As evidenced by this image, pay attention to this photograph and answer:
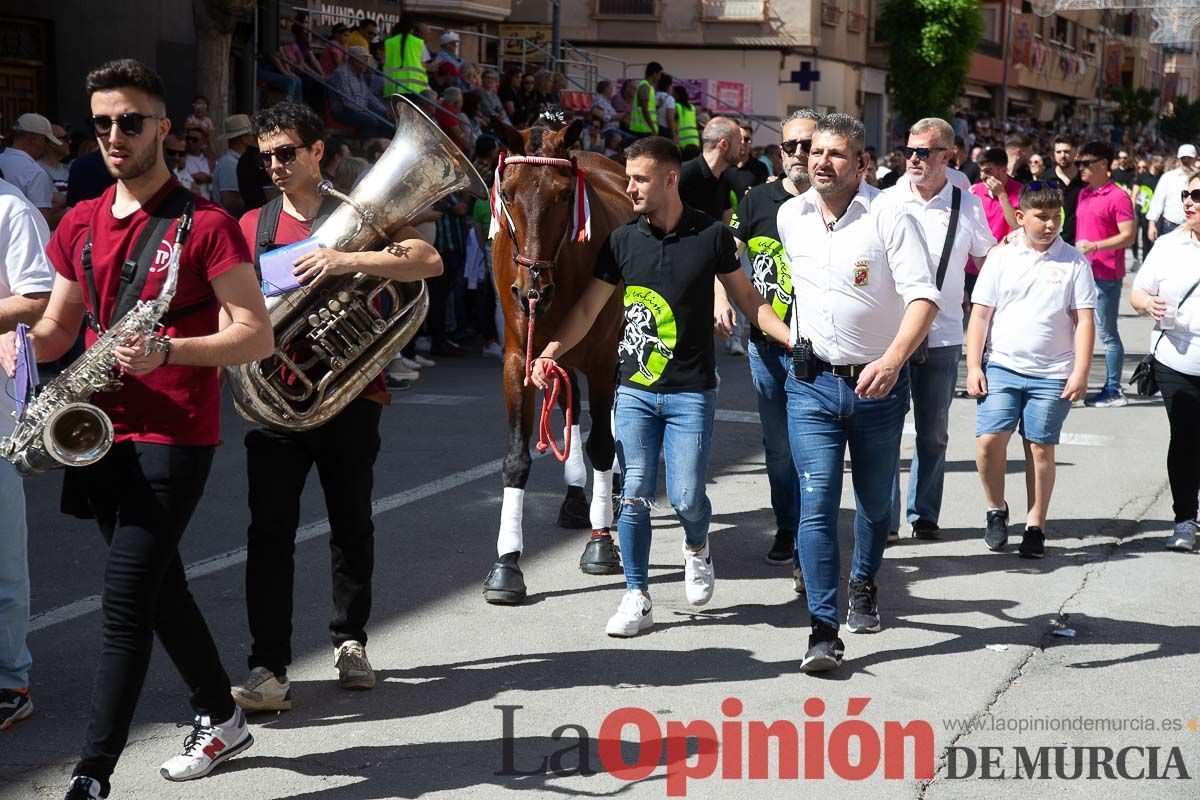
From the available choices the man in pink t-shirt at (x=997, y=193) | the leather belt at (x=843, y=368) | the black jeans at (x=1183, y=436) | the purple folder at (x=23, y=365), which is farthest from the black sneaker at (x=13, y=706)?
the man in pink t-shirt at (x=997, y=193)

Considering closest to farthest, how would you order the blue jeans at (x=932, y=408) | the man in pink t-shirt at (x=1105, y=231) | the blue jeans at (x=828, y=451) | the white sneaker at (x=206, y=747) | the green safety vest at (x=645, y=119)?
the white sneaker at (x=206, y=747) → the blue jeans at (x=828, y=451) → the blue jeans at (x=932, y=408) → the man in pink t-shirt at (x=1105, y=231) → the green safety vest at (x=645, y=119)

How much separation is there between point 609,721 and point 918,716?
1.11 meters

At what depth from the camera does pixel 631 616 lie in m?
6.15

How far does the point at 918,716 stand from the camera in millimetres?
5250

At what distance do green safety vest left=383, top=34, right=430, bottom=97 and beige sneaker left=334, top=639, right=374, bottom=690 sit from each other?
15.5 metres

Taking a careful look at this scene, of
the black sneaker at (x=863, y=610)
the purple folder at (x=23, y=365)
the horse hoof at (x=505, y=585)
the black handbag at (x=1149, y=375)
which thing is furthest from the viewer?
the black handbag at (x=1149, y=375)

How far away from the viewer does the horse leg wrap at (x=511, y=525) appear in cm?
675

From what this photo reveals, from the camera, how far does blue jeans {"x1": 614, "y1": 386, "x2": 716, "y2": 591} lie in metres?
6.08

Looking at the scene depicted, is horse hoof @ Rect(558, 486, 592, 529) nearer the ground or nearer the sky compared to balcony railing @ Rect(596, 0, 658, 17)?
nearer the ground

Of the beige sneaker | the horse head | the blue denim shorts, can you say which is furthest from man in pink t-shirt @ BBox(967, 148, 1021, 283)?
the beige sneaker

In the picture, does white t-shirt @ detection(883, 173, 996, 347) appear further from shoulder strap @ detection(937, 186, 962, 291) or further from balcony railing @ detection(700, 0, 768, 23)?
balcony railing @ detection(700, 0, 768, 23)

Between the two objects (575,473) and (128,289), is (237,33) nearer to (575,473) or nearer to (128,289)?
(575,473)

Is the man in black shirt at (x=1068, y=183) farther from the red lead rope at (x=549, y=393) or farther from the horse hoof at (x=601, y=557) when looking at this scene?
the red lead rope at (x=549, y=393)

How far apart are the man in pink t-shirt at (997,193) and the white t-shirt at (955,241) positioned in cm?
274
